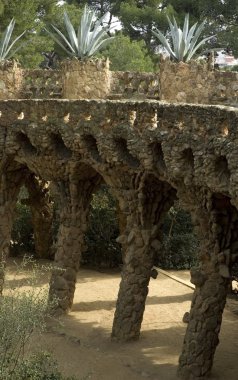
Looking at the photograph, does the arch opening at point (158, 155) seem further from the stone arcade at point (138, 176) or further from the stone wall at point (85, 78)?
the stone wall at point (85, 78)

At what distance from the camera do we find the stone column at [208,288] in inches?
501

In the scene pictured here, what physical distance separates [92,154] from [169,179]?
2851 millimetres

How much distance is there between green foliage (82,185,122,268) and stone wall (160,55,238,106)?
19.7ft

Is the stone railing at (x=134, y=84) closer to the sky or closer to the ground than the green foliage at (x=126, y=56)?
closer to the ground

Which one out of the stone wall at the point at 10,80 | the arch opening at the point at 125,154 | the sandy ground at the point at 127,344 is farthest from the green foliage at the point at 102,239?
the arch opening at the point at 125,154

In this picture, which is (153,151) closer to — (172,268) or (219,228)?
(219,228)

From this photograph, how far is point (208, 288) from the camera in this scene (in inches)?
506

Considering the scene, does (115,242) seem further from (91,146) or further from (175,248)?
(91,146)

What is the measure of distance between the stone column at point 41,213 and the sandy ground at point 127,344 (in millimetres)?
3316

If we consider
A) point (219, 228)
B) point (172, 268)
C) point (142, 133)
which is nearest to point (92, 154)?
point (142, 133)

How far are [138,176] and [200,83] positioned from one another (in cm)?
437

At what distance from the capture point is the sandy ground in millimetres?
13695

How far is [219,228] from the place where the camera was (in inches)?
498

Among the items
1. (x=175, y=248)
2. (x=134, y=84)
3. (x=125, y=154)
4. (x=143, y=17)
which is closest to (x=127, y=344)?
(x=125, y=154)
